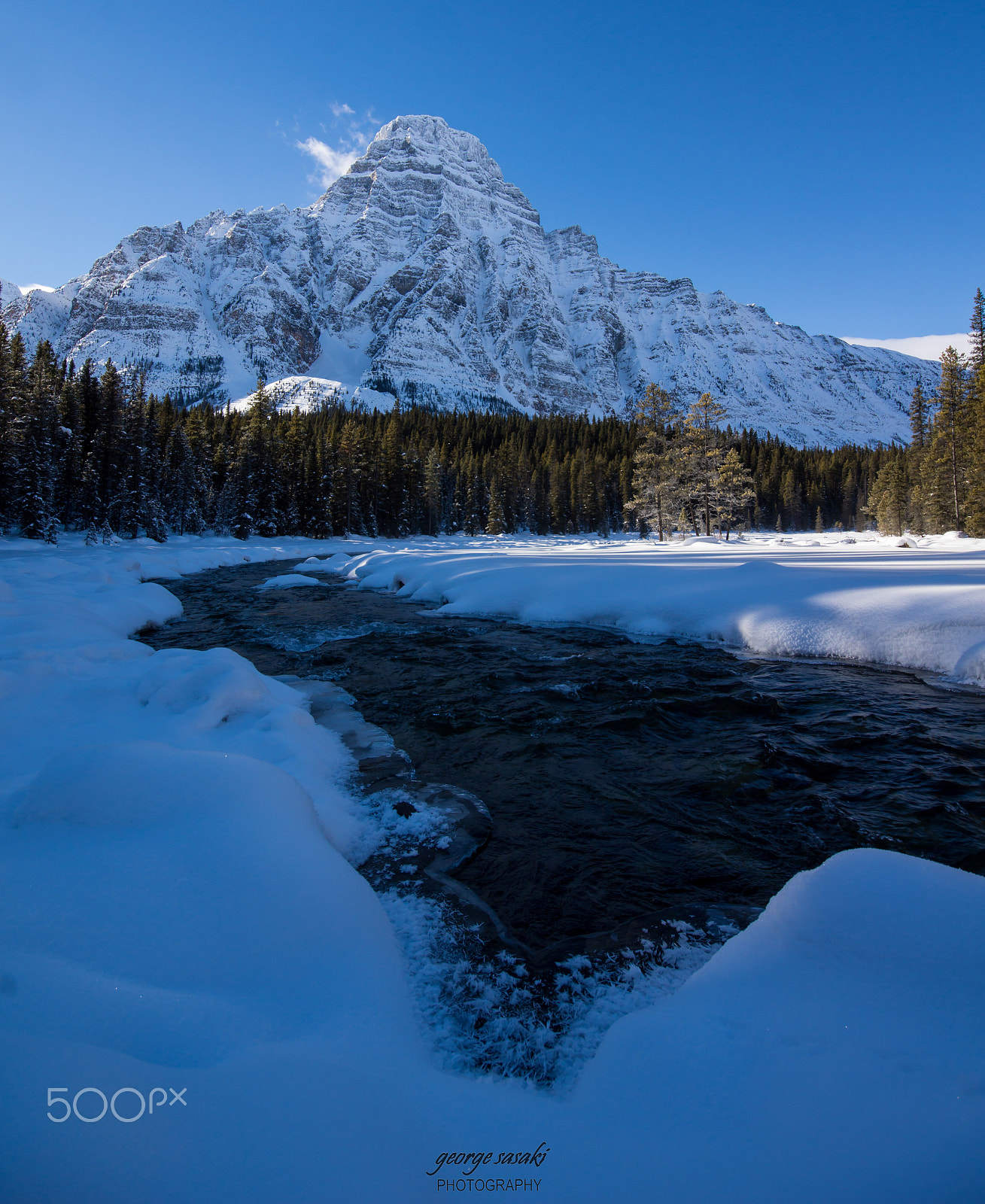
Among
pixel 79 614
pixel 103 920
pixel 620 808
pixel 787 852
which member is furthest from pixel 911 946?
pixel 79 614

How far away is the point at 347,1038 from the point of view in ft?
6.66

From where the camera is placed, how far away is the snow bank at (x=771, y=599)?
823cm

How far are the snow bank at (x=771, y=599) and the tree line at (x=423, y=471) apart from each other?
60.9ft

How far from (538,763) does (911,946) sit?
140 inches

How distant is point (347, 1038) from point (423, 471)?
68.6m

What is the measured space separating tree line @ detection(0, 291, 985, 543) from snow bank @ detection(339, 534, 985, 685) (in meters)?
18.6

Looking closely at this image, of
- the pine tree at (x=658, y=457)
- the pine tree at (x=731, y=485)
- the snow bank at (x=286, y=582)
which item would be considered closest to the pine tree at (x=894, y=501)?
the pine tree at (x=731, y=485)

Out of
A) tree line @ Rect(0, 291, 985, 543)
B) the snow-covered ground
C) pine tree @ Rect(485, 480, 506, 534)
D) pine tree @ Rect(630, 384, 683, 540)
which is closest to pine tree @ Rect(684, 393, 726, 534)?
tree line @ Rect(0, 291, 985, 543)

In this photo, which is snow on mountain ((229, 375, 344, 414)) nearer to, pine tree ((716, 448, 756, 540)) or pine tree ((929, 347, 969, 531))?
pine tree ((716, 448, 756, 540))

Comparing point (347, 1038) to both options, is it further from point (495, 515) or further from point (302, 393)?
point (302, 393)

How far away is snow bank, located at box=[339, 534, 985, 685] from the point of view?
8.23 m

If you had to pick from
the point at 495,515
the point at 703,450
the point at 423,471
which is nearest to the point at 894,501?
the point at 703,450

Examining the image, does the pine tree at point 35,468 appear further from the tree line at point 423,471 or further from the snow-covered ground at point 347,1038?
the snow-covered ground at point 347,1038

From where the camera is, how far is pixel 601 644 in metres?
10.4
